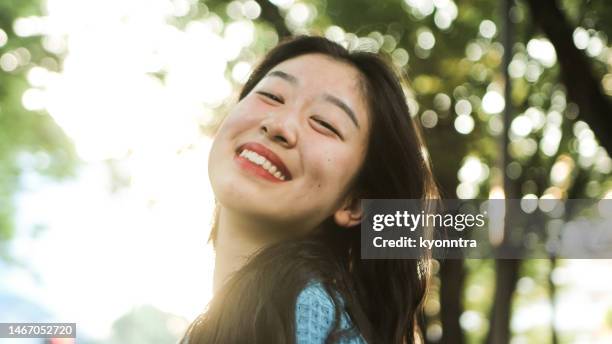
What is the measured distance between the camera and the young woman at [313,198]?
45.4 inches

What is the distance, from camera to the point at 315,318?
110 cm

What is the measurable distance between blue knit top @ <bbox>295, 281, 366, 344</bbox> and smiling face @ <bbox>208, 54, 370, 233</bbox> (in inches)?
7.6

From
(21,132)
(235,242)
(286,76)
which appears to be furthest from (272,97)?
(21,132)

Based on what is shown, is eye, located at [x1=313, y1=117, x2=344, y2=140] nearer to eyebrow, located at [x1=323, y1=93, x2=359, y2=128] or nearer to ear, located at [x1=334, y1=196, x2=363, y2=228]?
eyebrow, located at [x1=323, y1=93, x2=359, y2=128]

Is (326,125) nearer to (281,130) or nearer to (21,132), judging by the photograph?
(281,130)

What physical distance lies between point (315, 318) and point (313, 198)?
0.28 meters

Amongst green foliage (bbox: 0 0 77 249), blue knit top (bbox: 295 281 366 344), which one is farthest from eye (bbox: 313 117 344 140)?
green foliage (bbox: 0 0 77 249)

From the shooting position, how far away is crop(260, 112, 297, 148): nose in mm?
1305

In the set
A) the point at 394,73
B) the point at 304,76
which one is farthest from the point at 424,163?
the point at 304,76

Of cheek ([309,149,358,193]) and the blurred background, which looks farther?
the blurred background

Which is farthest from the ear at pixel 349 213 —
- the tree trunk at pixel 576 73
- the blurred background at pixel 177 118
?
the blurred background at pixel 177 118

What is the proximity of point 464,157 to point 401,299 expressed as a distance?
4.56 metres

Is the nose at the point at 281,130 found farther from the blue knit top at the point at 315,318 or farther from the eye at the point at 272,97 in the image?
the blue knit top at the point at 315,318

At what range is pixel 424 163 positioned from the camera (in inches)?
60.0
